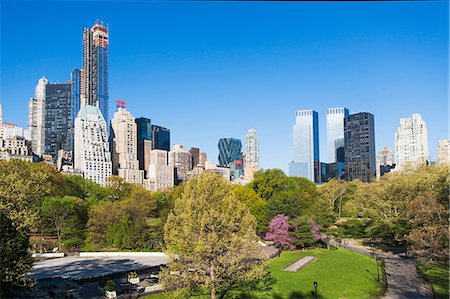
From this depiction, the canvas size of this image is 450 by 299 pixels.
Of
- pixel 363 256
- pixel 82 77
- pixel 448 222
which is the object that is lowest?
pixel 363 256

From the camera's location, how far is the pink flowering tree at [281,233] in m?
33.8

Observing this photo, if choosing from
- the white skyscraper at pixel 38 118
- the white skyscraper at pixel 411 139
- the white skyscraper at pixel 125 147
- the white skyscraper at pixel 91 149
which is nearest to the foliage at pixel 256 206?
the white skyscraper at pixel 91 149

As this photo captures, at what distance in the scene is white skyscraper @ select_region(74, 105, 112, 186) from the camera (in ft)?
459

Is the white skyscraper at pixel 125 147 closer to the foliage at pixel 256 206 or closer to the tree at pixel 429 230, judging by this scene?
the foliage at pixel 256 206

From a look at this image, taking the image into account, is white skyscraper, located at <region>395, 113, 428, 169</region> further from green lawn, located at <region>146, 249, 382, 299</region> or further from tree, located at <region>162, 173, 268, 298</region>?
tree, located at <region>162, 173, 268, 298</region>

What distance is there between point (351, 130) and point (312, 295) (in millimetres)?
175875

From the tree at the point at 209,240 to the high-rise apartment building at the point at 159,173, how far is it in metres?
142

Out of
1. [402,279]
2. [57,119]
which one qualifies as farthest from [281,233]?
[57,119]

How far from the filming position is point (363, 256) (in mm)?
31469

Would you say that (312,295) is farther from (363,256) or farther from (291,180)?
(291,180)

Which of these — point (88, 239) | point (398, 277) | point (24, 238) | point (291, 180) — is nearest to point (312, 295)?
point (398, 277)

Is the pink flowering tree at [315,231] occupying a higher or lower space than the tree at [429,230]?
lower

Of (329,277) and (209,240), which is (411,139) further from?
(209,240)

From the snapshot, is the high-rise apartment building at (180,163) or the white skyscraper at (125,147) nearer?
the white skyscraper at (125,147)
